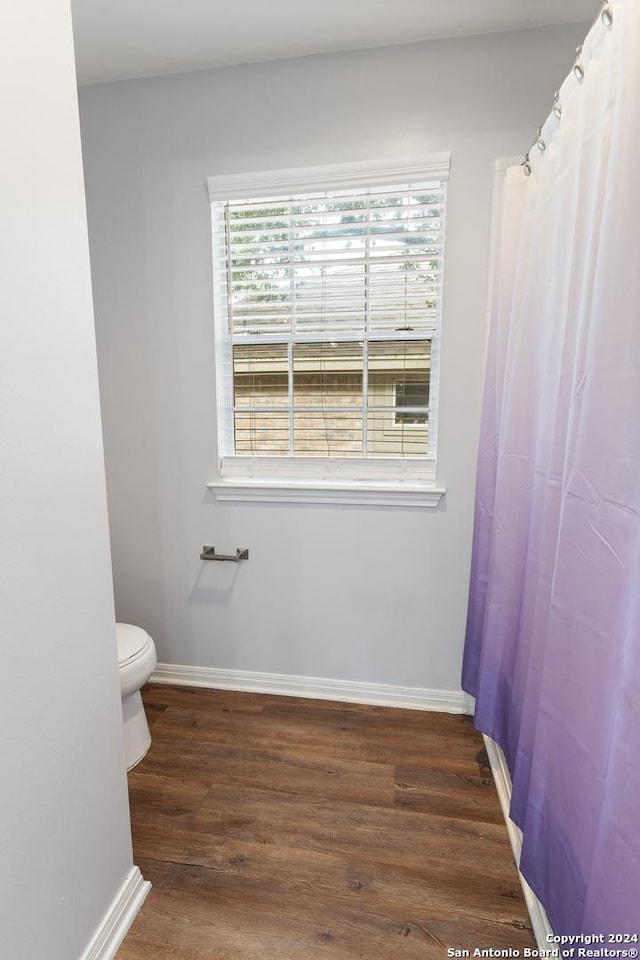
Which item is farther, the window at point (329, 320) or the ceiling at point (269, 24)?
the window at point (329, 320)

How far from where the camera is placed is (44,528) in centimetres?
95

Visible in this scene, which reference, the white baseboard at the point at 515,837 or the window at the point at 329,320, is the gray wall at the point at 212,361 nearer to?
the window at the point at 329,320

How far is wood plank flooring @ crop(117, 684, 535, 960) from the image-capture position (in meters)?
1.20

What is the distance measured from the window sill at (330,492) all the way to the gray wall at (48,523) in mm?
953

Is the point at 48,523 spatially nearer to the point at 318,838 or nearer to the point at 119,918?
the point at 119,918

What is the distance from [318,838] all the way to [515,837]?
1.96 feet

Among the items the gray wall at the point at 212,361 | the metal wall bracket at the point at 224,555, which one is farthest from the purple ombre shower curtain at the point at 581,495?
the metal wall bracket at the point at 224,555

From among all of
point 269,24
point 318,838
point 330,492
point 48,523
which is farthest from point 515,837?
point 269,24

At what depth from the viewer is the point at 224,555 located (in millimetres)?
2154

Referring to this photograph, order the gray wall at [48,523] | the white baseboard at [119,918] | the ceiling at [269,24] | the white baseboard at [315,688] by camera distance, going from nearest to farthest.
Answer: the gray wall at [48,523]
the white baseboard at [119,918]
the ceiling at [269,24]
the white baseboard at [315,688]

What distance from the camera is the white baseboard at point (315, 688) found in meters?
2.08

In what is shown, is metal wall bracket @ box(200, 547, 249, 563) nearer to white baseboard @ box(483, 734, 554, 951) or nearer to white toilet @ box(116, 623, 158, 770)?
white toilet @ box(116, 623, 158, 770)

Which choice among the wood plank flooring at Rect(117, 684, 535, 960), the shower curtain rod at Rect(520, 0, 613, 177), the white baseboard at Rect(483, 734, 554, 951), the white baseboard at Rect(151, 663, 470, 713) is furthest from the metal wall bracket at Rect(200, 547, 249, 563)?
the shower curtain rod at Rect(520, 0, 613, 177)

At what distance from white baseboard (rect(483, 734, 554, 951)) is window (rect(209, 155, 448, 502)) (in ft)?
3.48
